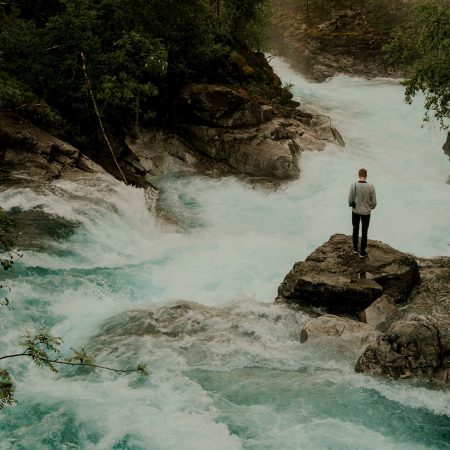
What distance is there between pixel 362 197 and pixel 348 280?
197cm

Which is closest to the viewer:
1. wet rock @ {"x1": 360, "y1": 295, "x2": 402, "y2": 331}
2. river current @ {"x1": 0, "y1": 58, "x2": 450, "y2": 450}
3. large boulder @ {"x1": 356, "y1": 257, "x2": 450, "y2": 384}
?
river current @ {"x1": 0, "y1": 58, "x2": 450, "y2": 450}

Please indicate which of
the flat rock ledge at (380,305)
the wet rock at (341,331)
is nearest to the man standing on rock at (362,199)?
the flat rock ledge at (380,305)

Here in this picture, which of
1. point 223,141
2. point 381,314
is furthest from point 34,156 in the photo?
point 381,314

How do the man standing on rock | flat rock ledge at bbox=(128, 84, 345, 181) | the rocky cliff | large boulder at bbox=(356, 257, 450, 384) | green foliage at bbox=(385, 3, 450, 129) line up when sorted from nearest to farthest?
large boulder at bbox=(356, 257, 450, 384) < the man standing on rock < green foliage at bbox=(385, 3, 450, 129) < flat rock ledge at bbox=(128, 84, 345, 181) < the rocky cliff

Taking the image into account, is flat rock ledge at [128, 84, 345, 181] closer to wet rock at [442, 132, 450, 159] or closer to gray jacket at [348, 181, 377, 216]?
wet rock at [442, 132, 450, 159]

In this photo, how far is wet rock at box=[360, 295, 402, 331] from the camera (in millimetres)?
11148

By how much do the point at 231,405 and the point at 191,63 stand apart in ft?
61.0

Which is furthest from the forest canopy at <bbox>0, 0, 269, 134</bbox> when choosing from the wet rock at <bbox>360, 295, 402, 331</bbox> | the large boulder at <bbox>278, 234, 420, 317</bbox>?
the wet rock at <bbox>360, 295, 402, 331</bbox>

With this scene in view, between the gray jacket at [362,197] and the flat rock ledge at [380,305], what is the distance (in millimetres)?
1287

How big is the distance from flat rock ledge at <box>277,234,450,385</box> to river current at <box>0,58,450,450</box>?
41cm

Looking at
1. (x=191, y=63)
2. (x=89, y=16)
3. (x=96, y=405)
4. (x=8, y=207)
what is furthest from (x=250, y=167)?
(x=96, y=405)

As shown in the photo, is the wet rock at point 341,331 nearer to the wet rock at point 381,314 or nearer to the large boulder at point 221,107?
the wet rock at point 381,314

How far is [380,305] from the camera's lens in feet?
37.6

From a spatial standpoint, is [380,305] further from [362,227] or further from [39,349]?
[39,349]
